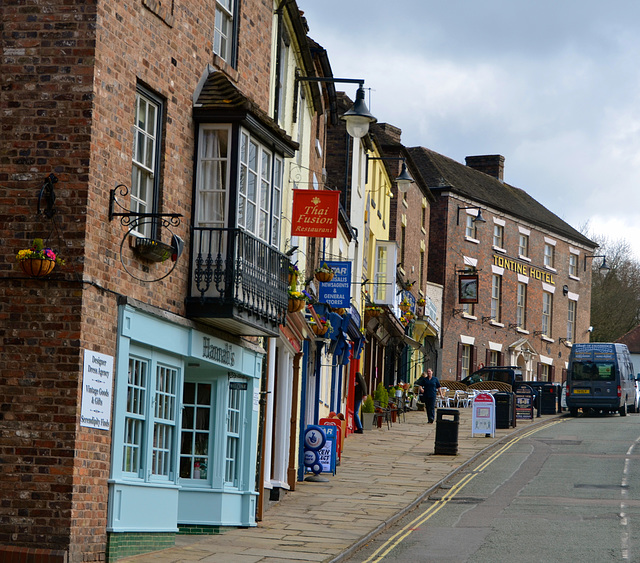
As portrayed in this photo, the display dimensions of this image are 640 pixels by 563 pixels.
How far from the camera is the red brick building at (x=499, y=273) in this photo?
155ft

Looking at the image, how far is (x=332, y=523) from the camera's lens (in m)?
15.6

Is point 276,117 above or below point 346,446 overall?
above

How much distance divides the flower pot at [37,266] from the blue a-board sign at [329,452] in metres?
11.1

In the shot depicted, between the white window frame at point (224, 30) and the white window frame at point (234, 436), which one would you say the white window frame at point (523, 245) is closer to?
the white window frame at point (234, 436)

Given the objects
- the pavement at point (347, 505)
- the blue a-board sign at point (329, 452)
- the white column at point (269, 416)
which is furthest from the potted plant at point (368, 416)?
the white column at point (269, 416)

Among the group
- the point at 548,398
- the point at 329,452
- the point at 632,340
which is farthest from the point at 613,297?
the point at 329,452

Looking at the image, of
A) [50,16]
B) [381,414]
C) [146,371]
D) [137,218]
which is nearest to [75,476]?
[146,371]

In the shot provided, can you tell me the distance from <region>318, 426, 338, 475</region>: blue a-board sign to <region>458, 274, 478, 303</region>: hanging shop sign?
2569 cm

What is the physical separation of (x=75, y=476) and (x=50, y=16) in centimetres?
479

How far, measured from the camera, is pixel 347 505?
17.6 metres

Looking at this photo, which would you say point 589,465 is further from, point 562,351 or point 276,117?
point 562,351

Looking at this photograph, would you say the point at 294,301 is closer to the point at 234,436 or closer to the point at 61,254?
the point at 234,436

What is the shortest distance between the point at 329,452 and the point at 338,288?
11.4 feet

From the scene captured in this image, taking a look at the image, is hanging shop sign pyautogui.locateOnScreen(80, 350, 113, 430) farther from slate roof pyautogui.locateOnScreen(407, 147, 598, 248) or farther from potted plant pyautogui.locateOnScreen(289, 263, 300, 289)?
slate roof pyautogui.locateOnScreen(407, 147, 598, 248)
